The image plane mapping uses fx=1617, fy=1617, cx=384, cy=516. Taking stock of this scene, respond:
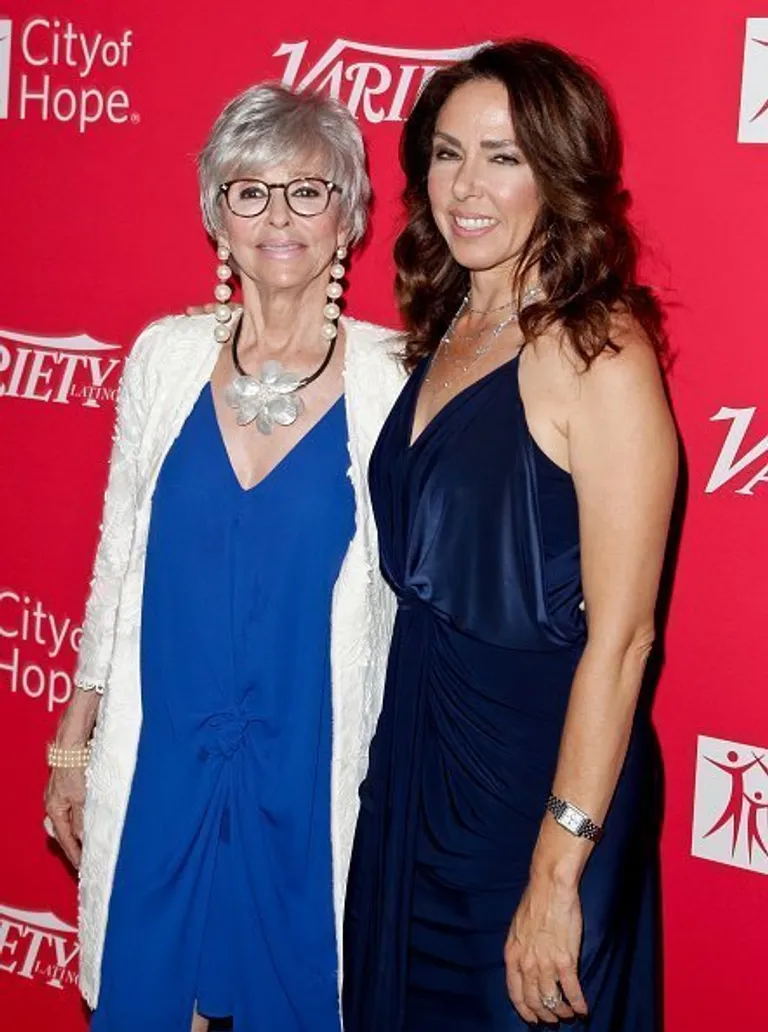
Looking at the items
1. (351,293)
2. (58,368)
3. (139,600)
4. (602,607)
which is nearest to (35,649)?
(58,368)

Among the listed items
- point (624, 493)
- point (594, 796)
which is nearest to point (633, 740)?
Result: point (594, 796)

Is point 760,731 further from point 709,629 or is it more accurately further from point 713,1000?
point 713,1000

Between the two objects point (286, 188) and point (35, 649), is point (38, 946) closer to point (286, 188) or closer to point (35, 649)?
point (35, 649)

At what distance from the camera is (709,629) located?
2.45m

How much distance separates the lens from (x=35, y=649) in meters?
3.14

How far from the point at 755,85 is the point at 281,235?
2.31ft

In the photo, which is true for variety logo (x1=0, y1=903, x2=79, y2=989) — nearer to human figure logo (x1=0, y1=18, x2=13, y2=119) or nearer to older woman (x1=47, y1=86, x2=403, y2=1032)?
older woman (x1=47, y1=86, x2=403, y2=1032)

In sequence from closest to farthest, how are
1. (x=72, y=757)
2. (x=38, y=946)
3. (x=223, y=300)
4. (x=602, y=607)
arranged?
(x=602, y=607), (x=223, y=300), (x=72, y=757), (x=38, y=946)

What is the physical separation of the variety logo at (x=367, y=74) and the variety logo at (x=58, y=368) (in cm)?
62

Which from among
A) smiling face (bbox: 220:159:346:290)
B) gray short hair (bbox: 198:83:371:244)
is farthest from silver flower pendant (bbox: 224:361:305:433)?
gray short hair (bbox: 198:83:371:244)

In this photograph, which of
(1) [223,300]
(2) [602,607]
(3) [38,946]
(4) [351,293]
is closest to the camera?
(2) [602,607]

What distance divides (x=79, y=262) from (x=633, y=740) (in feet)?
4.75

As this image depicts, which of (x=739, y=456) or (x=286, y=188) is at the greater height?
(x=286, y=188)

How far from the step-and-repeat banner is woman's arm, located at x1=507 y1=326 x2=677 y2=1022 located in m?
0.52
